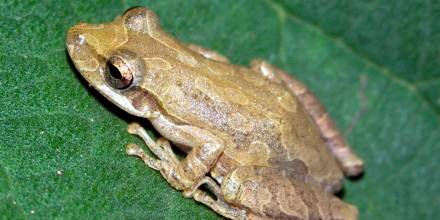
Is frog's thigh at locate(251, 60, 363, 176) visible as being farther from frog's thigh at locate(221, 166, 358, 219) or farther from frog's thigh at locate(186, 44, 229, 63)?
frog's thigh at locate(221, 166, 358, 219)

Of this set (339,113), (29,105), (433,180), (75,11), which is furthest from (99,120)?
(433,180)

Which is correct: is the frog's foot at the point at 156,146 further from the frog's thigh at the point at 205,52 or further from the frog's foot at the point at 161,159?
the frog's thigh at the point at 205,52

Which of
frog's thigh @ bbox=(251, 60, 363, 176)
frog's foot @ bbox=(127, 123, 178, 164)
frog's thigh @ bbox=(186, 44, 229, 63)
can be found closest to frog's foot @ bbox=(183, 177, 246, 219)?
frog's foot @ bbox=(127, 123, 178, 164)

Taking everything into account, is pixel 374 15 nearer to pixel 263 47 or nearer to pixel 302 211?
pixel 263 47

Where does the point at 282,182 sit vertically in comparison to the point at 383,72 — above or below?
below

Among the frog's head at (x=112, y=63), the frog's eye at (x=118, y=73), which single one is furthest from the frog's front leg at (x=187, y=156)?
the frog's eye at (x=118, y=73)

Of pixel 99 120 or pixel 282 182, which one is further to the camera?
pixel 282 182

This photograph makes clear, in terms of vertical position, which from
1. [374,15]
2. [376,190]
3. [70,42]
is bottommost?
[376,190]
